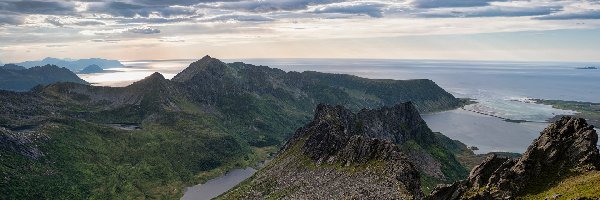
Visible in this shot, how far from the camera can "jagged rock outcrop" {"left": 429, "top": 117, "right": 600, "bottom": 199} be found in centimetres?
8538

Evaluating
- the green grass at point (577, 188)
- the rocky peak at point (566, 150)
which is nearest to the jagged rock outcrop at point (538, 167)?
the rocky peak at point (566, 150)

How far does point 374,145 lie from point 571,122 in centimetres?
9153

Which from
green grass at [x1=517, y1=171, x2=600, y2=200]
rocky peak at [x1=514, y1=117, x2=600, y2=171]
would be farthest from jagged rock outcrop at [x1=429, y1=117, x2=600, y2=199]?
green grass at [x1=517, y1=171, x2=600, y2=200]

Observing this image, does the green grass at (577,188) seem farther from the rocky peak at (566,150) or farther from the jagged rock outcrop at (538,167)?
the rocky peak at (566,150)

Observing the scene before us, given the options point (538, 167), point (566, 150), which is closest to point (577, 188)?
point (538, 167)

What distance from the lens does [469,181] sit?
97062 millimetres

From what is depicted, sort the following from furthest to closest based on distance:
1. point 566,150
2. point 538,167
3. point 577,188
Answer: point 566,150 < point 538,167 < point 577,188

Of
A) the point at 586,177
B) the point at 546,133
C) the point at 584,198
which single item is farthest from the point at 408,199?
the point at 584,198

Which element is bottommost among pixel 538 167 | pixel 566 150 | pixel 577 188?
pixel 538 167

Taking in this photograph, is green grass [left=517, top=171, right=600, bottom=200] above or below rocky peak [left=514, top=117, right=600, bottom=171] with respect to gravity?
below

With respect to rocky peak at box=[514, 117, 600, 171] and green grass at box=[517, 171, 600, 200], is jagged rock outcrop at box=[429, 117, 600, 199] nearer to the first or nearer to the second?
rocky peak at box=[514, 117, 600, 171]

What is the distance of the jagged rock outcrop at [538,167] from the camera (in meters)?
85.4

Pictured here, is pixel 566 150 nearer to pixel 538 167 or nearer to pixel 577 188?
pixel 538 167

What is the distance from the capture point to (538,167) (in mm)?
88438
